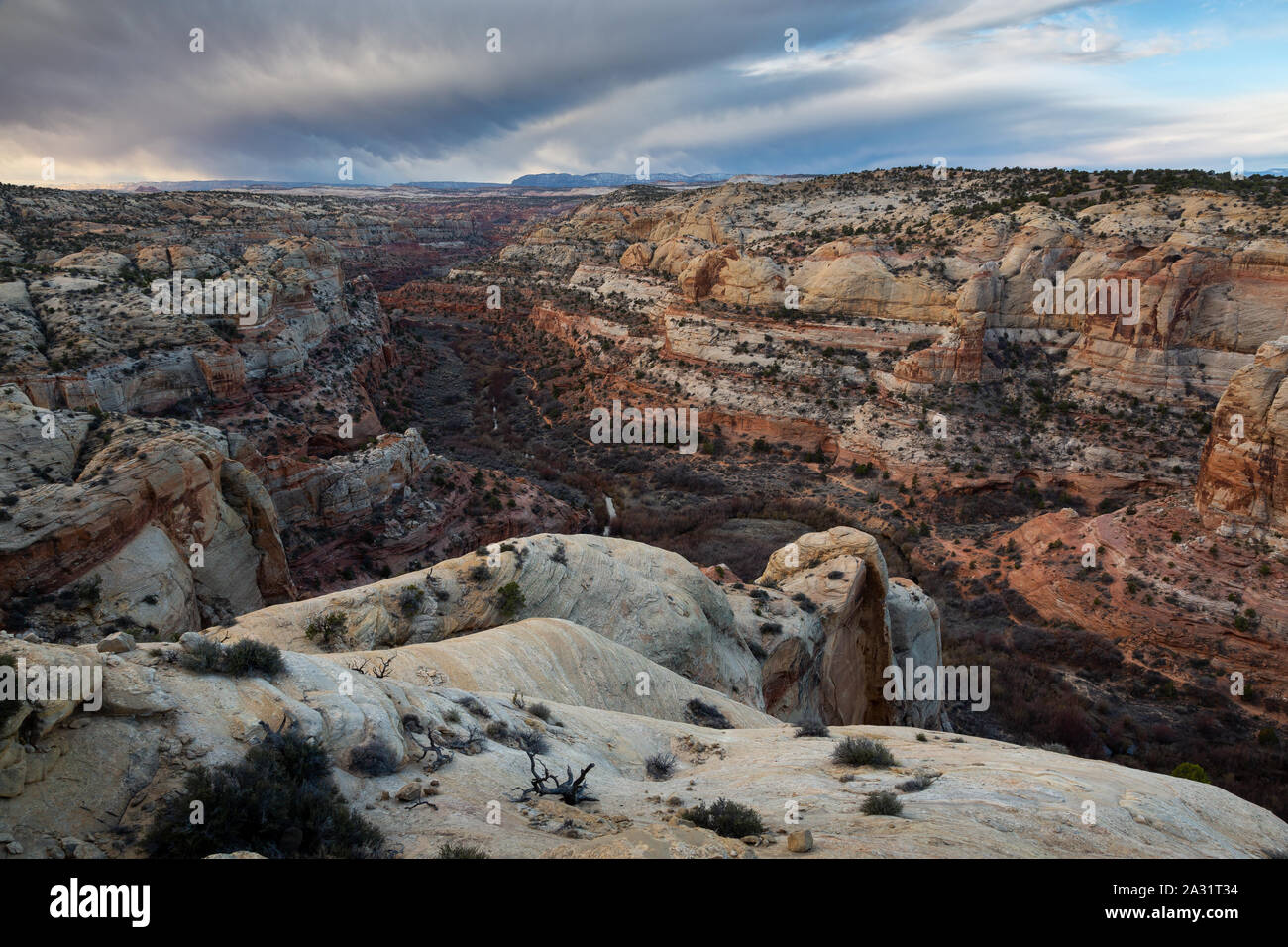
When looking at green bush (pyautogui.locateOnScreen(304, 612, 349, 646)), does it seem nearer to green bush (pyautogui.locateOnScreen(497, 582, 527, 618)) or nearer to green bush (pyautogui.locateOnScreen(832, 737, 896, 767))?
green bush (pyautogui.locateOnScreen(497, 582, 527, 618))

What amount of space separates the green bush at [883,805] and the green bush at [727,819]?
1229mm

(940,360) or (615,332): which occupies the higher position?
(615,332)

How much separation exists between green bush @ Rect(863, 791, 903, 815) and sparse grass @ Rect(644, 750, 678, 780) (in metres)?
3.03

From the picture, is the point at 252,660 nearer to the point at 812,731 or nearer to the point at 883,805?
the point at 883,805

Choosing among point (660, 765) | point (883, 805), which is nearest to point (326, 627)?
point (660, 765)

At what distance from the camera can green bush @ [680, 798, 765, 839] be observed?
6320 mm

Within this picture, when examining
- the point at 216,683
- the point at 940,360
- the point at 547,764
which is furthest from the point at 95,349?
the point at 940,360

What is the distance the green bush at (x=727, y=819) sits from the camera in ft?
20.7

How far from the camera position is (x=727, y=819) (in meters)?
6.42

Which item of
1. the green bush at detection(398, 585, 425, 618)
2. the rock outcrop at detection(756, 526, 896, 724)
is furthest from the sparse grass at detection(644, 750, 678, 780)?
the rock outcrop at detection(756, 526, 896, 724)

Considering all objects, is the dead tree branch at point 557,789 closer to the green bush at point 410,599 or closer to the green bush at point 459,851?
the green bush at point 459,851

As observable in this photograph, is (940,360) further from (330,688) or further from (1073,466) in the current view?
(330,688)

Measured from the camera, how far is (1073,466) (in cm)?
3597

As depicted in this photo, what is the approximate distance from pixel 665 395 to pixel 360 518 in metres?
25.5
